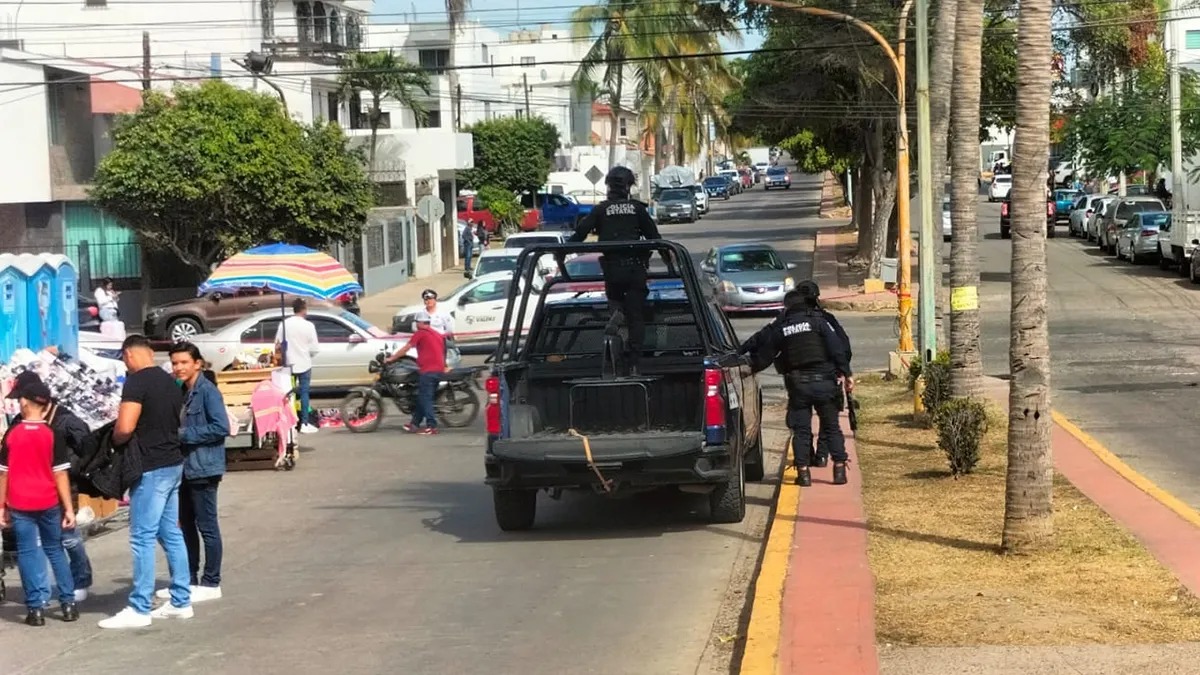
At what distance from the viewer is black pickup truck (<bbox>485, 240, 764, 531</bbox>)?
36.2 ft

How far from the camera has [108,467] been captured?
9016mm

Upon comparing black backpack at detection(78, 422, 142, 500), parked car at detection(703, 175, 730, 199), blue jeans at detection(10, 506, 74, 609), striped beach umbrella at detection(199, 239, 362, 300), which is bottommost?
blue jeans at detection(10, 506, 74, 609)

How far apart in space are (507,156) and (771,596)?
64061 mm

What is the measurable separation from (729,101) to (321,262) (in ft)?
111

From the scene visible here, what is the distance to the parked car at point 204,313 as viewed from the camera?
103 ft

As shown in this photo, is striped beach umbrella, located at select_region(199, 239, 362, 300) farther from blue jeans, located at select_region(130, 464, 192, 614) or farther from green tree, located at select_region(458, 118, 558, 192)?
green tree, located at select_region(458, 118, 558, 192)

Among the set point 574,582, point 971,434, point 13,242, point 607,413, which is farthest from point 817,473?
point 13,242

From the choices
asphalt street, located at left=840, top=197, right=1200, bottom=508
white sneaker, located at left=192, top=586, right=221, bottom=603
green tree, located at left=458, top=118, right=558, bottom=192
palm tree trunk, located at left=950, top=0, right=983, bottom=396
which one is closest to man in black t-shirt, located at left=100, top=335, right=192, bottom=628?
white sneaker, located at left=192, top=586, right=221, bottom=603

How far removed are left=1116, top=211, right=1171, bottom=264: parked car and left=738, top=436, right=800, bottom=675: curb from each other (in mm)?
32906

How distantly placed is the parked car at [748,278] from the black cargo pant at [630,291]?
Result: 1967cm

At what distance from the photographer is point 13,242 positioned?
3491 cm

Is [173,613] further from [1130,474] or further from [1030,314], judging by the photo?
[1130,474]

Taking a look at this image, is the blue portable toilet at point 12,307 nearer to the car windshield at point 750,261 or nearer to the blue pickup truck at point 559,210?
the car windshield at point 750,261

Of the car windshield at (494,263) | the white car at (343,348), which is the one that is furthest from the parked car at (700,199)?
the white car at (343,348)
